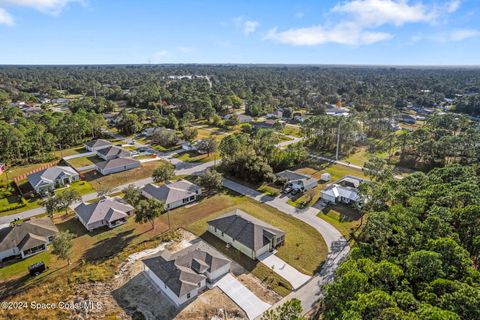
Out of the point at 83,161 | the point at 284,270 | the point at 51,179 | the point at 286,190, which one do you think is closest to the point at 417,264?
the point at 284,270

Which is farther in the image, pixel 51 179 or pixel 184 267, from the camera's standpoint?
pixel 51 179

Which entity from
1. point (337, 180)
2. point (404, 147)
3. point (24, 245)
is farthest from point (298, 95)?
point (24, 245)

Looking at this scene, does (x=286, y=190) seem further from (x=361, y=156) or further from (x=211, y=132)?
(x=211, y=132)

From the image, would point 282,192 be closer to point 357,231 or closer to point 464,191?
point 357,231

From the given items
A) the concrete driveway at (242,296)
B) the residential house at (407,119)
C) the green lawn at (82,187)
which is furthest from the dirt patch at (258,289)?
the residential house at (407,119)

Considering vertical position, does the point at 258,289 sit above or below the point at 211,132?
below

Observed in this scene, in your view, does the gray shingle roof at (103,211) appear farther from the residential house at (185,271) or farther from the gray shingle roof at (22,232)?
the residential house at (185,271)

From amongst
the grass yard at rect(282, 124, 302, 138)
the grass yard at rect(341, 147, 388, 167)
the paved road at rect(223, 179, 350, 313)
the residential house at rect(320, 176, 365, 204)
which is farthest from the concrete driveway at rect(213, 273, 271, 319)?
the grass yard at rect(282, 124, 302, 138)
